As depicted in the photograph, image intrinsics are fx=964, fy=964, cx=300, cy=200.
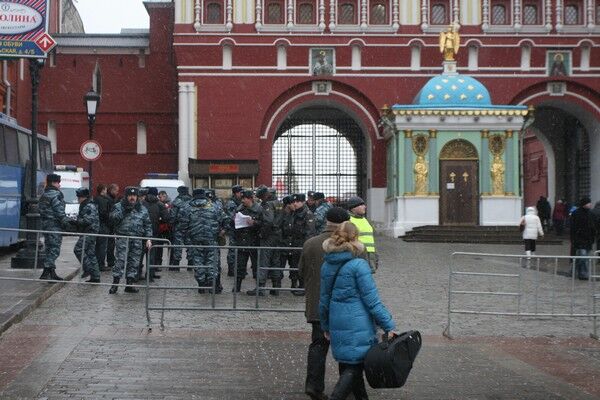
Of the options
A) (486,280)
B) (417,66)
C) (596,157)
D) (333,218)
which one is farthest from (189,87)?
(333,218)

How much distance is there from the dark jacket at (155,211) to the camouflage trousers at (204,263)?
5.81 meters

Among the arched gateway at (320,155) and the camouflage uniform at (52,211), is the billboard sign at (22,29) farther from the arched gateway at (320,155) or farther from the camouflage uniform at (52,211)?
the arched gateway at (320,155)

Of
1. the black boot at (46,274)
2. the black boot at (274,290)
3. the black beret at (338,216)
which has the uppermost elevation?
the black beret at (338,216)

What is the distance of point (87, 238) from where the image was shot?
14570 millimetres

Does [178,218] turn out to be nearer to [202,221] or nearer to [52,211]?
[202,221]

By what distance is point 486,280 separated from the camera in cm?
1155

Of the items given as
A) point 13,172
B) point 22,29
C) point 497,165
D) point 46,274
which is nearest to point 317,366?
point 46,274

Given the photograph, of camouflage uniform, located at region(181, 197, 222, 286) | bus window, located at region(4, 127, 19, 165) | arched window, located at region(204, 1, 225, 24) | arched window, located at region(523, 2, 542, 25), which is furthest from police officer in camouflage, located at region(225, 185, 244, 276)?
arched window, located at region(523, 2, 542, 25)

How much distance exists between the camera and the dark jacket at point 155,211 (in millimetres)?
18031

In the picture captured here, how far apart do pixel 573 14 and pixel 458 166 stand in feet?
33.1

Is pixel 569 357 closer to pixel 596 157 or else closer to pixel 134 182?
pixel 596 157

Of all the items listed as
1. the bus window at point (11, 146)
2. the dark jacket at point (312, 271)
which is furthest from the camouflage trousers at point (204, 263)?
the bus window at point (11, 146)

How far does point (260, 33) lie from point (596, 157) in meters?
14.7

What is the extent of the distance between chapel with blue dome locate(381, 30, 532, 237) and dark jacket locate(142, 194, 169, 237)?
1624cm
